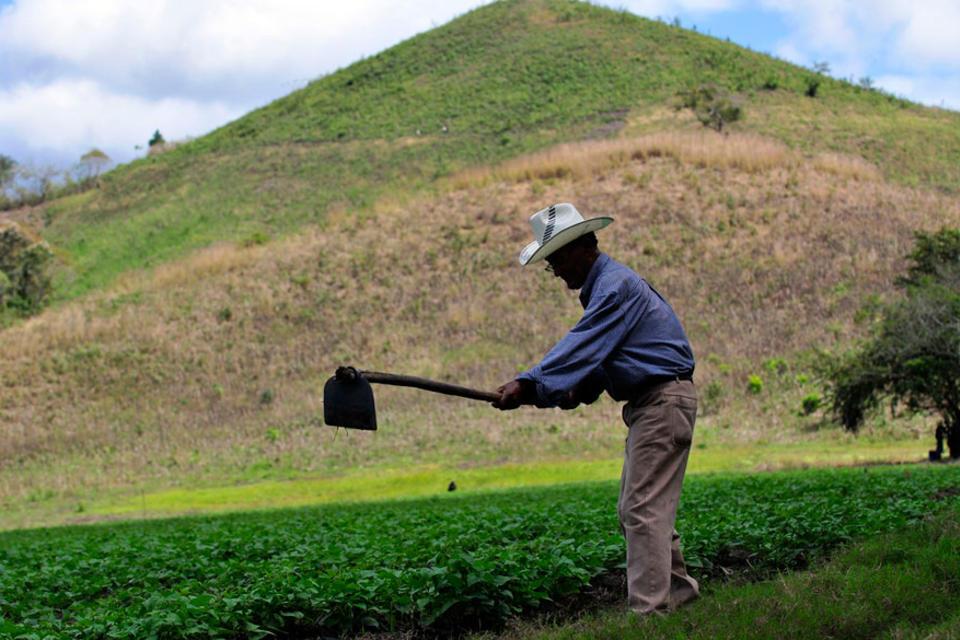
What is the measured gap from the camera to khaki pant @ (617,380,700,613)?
6.73m

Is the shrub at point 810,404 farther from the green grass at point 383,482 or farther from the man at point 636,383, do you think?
the man at point 636,383

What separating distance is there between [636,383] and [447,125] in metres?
77.9

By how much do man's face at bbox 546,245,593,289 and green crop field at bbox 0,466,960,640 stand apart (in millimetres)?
2210

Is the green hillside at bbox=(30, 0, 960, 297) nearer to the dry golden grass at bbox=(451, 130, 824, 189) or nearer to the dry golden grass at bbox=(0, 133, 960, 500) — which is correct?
the dry golden grass at bbox=(451, 130, 824, 189)

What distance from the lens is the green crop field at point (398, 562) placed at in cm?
745

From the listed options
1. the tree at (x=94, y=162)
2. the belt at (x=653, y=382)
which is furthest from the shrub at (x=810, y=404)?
the tree at (x=94, y=162)

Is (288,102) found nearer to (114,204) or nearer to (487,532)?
(114,204)

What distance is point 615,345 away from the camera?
21.8 feet

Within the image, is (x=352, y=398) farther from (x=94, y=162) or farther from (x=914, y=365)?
(x=94, y=162)

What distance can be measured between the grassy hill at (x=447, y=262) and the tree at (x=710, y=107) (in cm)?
143

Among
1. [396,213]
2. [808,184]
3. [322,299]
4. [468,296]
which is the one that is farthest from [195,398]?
[808,184]

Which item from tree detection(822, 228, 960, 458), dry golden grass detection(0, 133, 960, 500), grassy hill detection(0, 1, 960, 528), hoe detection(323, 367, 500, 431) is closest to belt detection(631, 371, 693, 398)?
hoe detection(323, 367, 500, 431)

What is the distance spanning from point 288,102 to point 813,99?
47.6 metres

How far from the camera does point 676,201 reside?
58.7 meters
